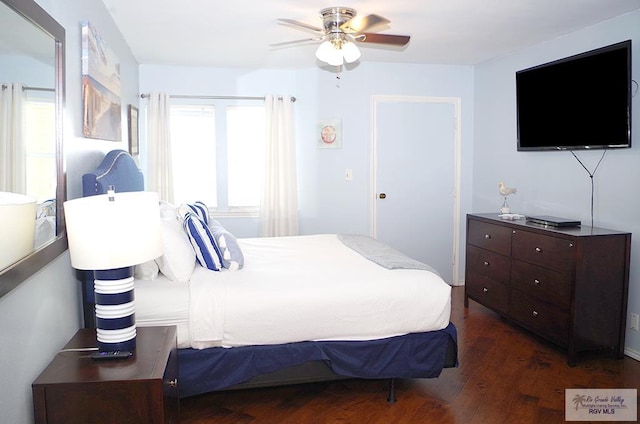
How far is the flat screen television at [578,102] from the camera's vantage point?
3.26m

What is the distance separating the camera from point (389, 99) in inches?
199

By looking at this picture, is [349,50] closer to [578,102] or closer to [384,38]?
[384,38]

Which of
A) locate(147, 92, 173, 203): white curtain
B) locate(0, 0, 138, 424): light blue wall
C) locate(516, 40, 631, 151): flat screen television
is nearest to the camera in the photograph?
locate(0, 0, 138, 424): light blue wall

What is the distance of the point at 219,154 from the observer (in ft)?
16.6

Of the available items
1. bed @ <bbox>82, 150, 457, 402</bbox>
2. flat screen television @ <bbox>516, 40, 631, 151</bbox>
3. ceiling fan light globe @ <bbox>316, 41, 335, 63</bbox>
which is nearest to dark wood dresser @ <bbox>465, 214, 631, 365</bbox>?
flat screen television @ <bbox>516, 40, 631, 151</bbox>

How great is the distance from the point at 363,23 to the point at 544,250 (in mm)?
2004

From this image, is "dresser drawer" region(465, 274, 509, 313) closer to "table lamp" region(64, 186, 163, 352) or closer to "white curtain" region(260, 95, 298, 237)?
"white curtain" region(260, 95, 298, 237)

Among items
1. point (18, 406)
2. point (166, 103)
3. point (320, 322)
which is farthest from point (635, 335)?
point (166, 103)

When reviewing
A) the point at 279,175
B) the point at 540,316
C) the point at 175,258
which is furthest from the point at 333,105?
the point at 175,258

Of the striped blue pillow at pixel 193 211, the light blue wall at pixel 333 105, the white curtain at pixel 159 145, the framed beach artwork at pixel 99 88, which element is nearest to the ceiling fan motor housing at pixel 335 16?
the framed beach artwork at pixel 99 88

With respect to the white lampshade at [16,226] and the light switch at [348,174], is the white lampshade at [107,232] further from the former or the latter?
the light switch at [348,174]

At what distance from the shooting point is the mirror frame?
4.57 feet

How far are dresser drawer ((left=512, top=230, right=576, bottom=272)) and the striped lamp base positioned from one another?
2739 millimetres

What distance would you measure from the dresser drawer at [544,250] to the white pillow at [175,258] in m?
2.41
